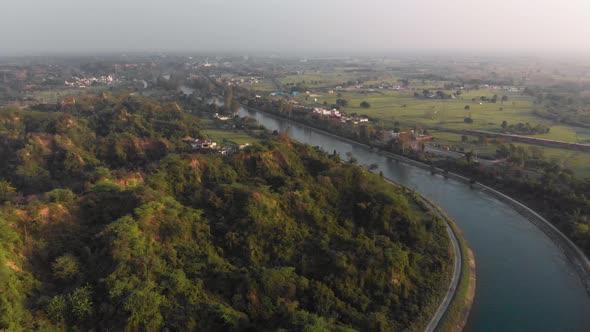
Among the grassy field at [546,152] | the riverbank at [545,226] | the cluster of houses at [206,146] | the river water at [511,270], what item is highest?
the cluster of houses at [206,146]

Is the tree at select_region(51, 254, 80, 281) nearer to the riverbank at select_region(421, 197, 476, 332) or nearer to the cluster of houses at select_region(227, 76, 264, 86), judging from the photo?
the riverbank at select_region(421, 197, 476, 332)

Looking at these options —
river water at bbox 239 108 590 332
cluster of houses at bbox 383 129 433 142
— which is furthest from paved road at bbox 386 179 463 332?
cluster of houses at bbox 383 129 433 142

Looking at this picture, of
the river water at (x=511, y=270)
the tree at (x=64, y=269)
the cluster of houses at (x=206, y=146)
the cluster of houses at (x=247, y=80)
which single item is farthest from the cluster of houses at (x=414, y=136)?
the cluster of houses at (x=247, y=80)

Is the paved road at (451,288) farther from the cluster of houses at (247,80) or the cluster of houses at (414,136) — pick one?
the cluster of houses at (247,80)

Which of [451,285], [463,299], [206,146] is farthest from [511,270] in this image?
[206,146]

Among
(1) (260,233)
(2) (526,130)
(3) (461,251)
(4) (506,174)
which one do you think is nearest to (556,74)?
(2) (526,130)

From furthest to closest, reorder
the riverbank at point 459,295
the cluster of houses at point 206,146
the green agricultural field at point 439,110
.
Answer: the green agricultural field at point 439,110 → the cluster of houses at point 206,146 → the riverbank at point 459,295

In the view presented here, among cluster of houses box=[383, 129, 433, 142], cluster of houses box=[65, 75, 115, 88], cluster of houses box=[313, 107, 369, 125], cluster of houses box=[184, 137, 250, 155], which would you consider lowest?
cluster of houses box=[383, 129, 433, 142]

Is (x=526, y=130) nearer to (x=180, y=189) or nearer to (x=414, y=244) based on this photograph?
(x=414, y=244)
